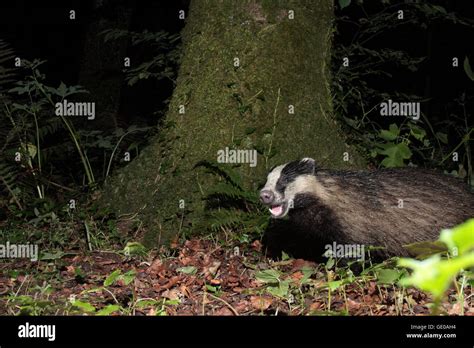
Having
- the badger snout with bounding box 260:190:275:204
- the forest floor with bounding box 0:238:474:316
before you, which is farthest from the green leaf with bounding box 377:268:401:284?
the badger snout with bounding box 260:190:275:204

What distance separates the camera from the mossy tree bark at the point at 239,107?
623cm

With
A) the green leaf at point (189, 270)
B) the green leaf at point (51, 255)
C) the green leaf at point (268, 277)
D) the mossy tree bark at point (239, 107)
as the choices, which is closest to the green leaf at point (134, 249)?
the mossy tree bark at point (239, 107)

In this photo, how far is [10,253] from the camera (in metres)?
5.84

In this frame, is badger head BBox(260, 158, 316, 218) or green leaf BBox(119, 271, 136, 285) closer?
green leaf BBox(119, 271, 136, 285)

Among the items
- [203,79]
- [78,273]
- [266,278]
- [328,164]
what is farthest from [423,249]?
[203,79]

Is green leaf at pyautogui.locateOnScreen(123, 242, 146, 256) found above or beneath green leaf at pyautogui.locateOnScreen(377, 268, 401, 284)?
above

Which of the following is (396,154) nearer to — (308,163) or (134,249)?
(308,163)

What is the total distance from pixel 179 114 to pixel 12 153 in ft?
7.74

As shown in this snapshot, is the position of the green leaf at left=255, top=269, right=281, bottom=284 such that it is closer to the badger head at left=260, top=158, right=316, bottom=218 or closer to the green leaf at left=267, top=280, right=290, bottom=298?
the green leaf at left=267, top=280, right=290, bottom=298

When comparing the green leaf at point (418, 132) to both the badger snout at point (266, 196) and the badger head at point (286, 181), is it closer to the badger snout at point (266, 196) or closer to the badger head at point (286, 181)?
the badger head at point (286, 181)

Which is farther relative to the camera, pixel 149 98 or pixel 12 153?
pixel 149 98

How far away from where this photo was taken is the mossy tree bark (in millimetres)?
6230
